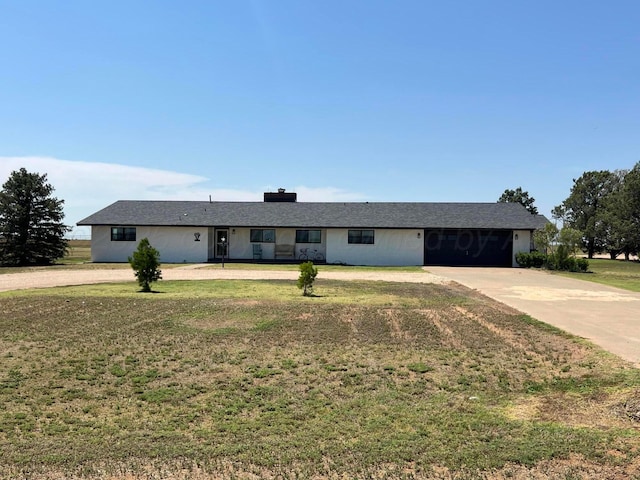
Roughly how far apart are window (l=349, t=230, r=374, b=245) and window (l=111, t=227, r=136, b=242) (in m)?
15.4

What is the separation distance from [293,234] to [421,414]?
29.9 m

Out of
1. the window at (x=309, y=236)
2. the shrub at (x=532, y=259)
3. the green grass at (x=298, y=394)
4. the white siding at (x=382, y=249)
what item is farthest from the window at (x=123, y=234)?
the shrub at (x=532, y=259)

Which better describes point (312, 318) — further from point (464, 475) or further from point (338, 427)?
point (464, 475)

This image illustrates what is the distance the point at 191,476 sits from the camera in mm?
3750

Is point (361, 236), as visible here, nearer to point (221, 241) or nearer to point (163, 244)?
point (221, 241)

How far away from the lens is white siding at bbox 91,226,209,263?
112ft

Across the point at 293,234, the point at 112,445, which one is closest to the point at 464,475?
the point at 112,445

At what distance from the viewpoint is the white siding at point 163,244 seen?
34219mm

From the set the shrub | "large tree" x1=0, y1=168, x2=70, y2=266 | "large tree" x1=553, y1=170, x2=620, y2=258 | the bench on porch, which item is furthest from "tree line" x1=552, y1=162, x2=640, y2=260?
"large tree" x1=0, y1=168, x2=70, y2=266

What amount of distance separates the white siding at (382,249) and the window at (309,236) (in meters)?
0.96

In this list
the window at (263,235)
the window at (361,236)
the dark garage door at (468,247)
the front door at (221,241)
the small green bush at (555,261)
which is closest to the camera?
the small green bush at (555,261)

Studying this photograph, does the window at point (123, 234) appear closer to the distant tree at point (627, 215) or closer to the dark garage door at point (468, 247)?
the dark garage door at point (468, 247)

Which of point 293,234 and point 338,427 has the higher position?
→ point 293,234

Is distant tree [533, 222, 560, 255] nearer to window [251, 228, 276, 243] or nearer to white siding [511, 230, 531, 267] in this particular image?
white siding [511, 230, 531, 267]
